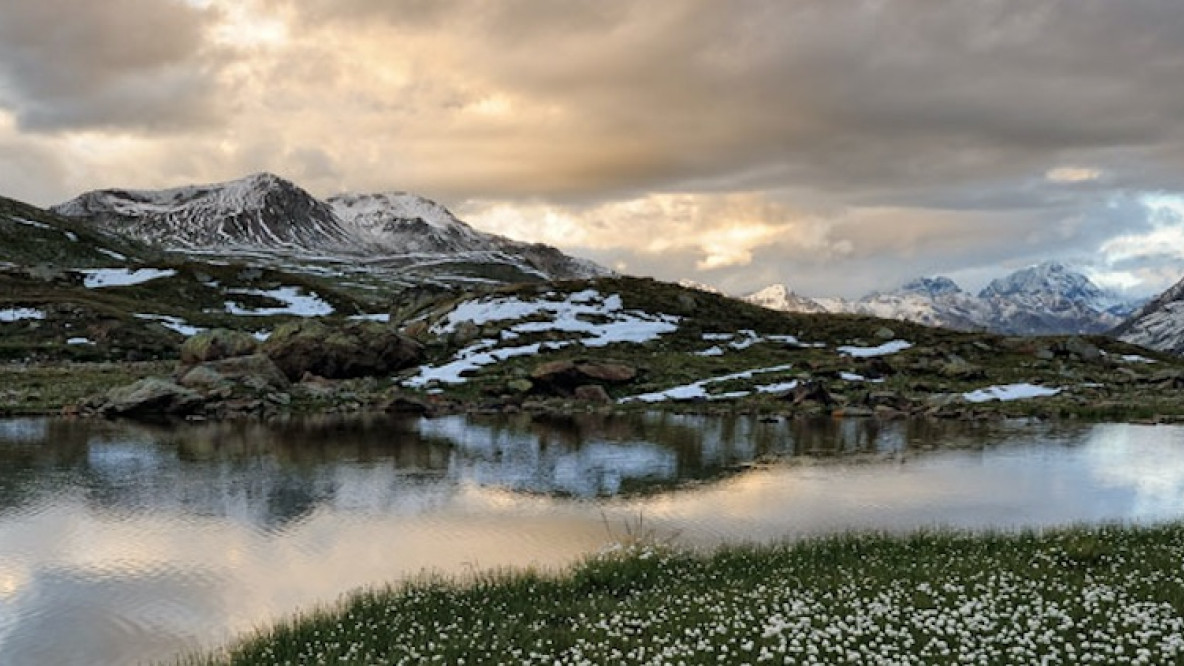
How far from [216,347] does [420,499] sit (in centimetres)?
5134

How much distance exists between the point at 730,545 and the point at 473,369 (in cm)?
5213

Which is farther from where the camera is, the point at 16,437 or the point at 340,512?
the point at 16,437

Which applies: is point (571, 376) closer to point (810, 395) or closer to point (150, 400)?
point (810, 395)

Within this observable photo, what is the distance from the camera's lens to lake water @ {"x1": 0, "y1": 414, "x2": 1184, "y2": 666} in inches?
885

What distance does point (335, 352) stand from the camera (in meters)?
76.1

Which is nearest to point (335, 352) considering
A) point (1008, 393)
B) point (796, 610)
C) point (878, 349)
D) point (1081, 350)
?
point (878, 349)

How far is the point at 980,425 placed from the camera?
177ft

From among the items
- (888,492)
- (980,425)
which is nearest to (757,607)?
(888,492)

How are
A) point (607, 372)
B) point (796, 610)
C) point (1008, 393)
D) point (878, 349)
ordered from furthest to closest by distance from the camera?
point (878, 349), point (607, 372), point (1008, 393), point (796, 610)

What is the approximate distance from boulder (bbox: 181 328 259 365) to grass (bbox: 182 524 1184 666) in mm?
62872

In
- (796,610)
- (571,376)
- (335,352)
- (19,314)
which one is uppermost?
(19,314)

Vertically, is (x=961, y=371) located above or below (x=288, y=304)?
below

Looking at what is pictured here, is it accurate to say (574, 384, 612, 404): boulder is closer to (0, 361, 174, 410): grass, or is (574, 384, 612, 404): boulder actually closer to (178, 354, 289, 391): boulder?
(178, 354, 289, 391): boulder

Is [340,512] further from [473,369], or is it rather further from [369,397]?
[473,369]
